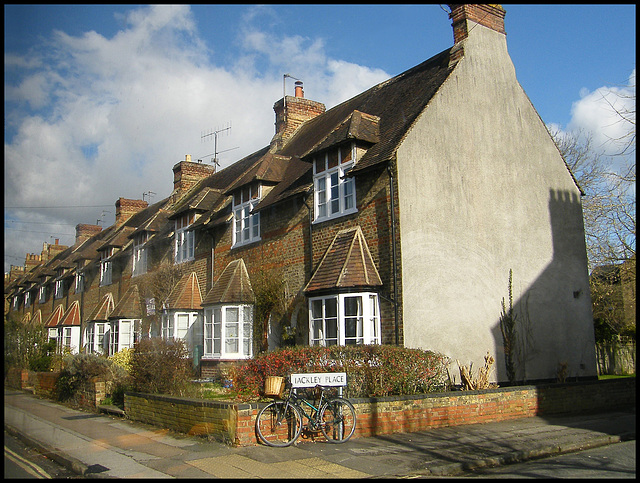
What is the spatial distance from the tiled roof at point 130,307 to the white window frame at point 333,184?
14468 millimetres

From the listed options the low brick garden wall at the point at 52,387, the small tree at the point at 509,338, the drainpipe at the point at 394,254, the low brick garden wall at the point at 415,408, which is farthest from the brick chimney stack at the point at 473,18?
the low brick garden wall at the point at 52,387

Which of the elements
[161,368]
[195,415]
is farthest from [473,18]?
[195,415]

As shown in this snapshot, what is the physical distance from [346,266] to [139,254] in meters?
19.0

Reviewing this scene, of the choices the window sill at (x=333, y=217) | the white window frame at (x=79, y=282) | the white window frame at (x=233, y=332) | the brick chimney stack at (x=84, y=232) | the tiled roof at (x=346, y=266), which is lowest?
the white window frame at (x=233, y=332)

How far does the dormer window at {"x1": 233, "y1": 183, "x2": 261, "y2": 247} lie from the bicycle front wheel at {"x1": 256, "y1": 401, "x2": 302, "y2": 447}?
34.6ft

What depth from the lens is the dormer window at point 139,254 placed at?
30.2 metres

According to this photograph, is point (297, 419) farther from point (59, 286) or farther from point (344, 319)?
point (59, 286)

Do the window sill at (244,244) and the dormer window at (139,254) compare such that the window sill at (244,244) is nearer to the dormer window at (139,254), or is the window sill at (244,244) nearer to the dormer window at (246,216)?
the dormer window at (246,216)

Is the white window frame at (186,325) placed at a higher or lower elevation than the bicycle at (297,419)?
higher

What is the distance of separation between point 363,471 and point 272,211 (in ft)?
40.8

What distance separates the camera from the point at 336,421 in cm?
1052

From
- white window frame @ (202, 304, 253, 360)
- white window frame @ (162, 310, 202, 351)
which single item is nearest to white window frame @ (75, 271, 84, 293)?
white window frame @ (162, 310, 202, 351)

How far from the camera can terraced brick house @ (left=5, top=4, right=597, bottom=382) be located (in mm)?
15031

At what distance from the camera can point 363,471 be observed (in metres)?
8.44
